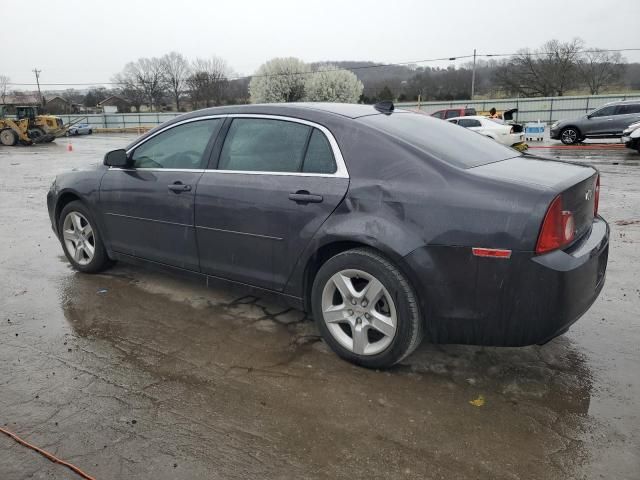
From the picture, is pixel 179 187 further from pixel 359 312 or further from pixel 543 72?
pixel 543 72

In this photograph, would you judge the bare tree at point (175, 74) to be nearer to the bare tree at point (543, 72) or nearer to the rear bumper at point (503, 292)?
the bare tree at point (543, 72)

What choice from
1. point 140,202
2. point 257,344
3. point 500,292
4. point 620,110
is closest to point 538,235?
point 500,292

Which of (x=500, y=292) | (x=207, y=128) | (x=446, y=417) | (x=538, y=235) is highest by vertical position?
(x=207, y=128)

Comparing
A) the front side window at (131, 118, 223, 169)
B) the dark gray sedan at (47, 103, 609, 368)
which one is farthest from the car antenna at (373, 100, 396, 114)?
the front side window at (131, 118, 223, 169)

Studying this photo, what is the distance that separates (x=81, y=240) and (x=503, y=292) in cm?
408

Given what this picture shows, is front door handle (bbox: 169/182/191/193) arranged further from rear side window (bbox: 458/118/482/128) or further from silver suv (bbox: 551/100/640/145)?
silver suv (bbox: 551/100/640/145)

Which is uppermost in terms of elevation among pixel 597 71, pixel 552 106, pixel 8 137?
pixel 597 71

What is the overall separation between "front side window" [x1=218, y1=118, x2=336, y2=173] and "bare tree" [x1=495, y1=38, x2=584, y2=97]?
69.1 meters

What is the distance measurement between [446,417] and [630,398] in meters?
1.09

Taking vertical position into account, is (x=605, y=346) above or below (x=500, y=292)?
below

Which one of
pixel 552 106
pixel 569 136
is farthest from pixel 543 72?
pixel 569 136

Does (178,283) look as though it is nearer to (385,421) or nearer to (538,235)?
(385,421)

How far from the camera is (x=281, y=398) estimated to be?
2924 millimetres

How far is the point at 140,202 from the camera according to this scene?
4.27 metres
